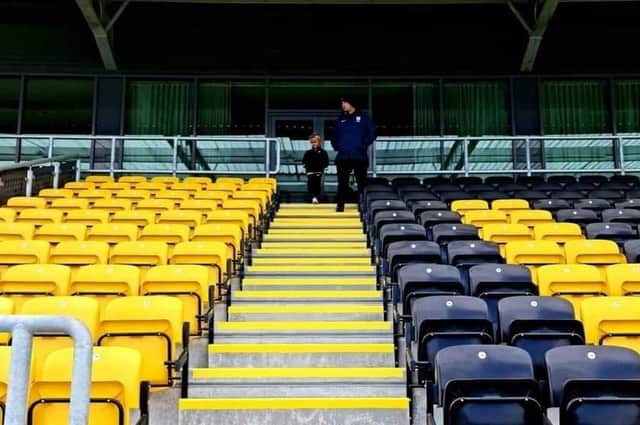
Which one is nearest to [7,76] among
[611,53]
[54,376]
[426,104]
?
[426,104]

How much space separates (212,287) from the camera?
16.5ft

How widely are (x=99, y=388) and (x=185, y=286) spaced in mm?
1732

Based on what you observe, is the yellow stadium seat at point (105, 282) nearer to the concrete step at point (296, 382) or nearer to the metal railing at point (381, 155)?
the concrete step at point (296, 382)

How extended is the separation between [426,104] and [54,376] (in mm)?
10248

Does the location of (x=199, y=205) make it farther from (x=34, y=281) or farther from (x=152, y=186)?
(x=34, y=281)

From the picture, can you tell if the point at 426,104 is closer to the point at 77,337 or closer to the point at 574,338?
the point at 574,338

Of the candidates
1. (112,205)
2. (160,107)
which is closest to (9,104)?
(160,107)

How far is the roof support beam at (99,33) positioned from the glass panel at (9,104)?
184 centimetres

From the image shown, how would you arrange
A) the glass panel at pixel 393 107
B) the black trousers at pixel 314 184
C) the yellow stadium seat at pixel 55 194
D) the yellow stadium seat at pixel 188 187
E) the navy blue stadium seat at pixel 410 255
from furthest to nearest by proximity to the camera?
1. the glass panel at pixel 393 107
2. the black trousers at pixel 314 184
3. the yellow stadium seat at pixel 188 187
4. the yellow stadium seat at pixel 55 194
5. the navy blue stadium seat at pixel 410 255

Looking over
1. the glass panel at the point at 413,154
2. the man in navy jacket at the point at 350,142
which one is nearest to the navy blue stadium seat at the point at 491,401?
the man in navy jacket at the point at 350,142

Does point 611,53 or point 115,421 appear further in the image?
point 611,53

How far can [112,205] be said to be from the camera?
8.33 m

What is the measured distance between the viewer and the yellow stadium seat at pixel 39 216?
7.36 metres

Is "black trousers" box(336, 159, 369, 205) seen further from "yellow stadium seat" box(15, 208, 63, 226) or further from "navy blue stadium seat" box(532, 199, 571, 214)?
"yellow stadium seat" box(15, 208, 63, 226)
